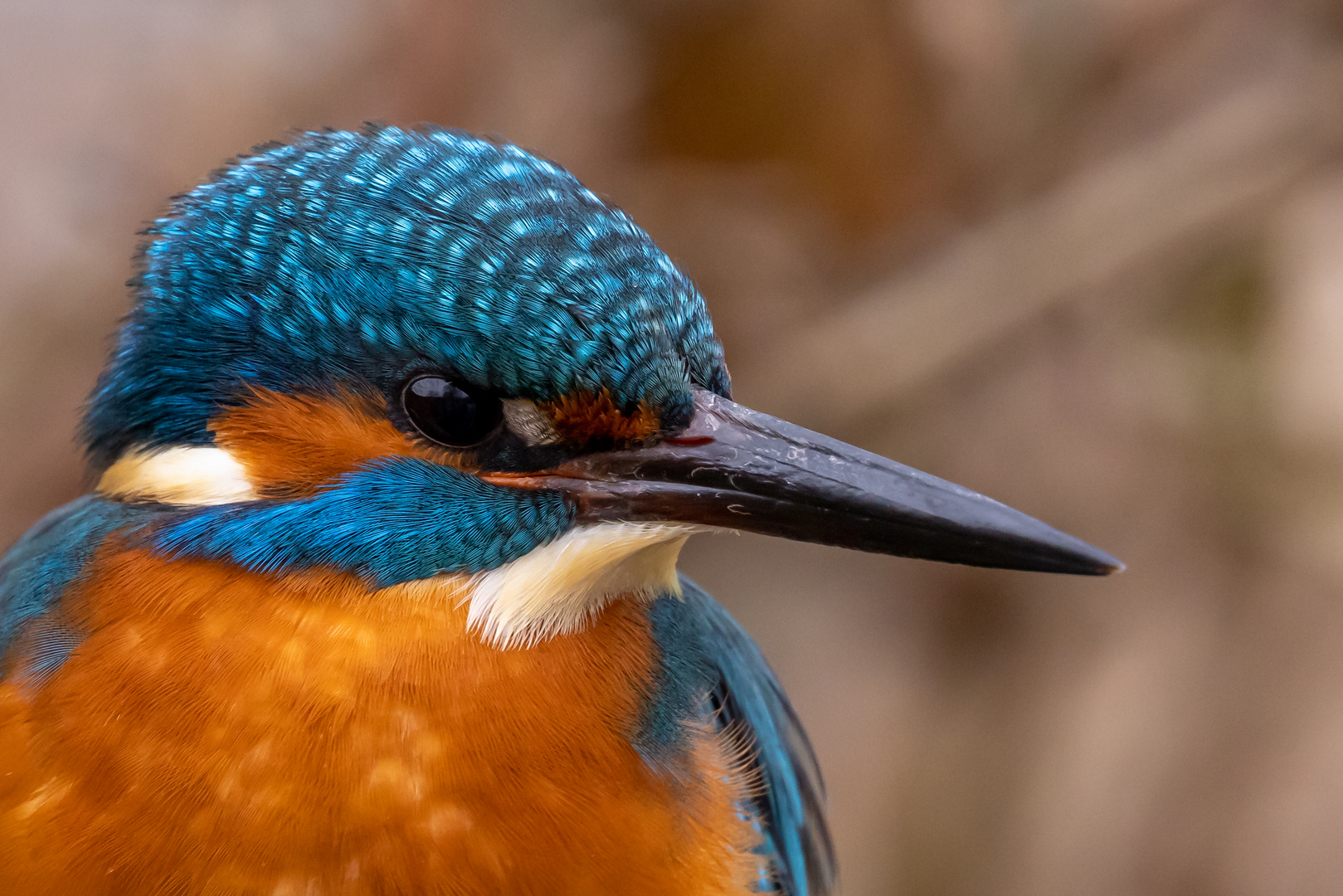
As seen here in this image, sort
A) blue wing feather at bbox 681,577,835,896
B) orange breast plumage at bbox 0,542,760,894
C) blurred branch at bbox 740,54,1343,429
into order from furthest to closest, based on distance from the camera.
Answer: blurred branch at bbox 740,54,1343,429
blue wing feather at bbox 681,577,835,896
orange breast plumage at bbox 0,542,760,894

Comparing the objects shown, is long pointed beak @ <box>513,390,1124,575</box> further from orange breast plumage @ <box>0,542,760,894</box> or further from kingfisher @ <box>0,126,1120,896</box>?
orange breast plumage @ <box>0,542,760,894</box>

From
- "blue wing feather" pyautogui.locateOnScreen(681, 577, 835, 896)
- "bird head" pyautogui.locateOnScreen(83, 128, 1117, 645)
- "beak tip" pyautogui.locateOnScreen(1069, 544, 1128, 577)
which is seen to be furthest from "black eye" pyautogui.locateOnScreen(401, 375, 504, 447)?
"beak tip" pyautogui.locateOnScreen(1069, 544, 1128, 577)

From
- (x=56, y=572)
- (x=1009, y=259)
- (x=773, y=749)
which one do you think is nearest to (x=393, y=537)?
(x=56, y=572)

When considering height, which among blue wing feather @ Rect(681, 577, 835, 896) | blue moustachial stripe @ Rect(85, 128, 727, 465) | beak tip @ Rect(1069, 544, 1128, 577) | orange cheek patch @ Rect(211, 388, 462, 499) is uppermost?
blue moustachial stripe @ Rect(85, 128, 727, 465)

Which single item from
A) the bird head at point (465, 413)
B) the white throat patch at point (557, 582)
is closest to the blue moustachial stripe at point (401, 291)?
the bird head at point (465, 413)

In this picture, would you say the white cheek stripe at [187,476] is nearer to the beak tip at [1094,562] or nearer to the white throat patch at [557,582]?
the white throat patch at [557,582]

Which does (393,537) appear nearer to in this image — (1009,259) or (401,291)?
(401,291)

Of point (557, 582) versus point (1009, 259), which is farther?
point (1009, 259)
